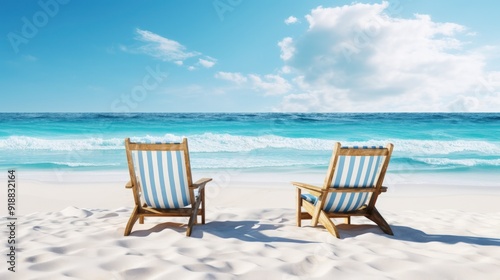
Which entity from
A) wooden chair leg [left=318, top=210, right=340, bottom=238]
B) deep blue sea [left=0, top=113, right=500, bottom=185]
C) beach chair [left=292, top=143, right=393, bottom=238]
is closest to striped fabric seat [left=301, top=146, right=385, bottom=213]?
beach chair [left=292, top=143, right=393, bottom=238]

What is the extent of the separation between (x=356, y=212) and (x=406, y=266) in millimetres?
1256

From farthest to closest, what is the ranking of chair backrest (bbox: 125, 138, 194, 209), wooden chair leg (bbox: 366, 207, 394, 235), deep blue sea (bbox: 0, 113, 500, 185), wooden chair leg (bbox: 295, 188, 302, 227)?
deep blue sea (bbox: 0, 113, 500, 185) → wooden chair leg (bbox: 295, 188, 302, 227) → wooden chair leg (bbox: 366, 207, 394, 235) → chair backrest (bbox: 125, 138, 194, 209)

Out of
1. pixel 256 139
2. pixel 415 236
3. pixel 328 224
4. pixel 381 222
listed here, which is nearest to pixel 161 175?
pixel 328 224

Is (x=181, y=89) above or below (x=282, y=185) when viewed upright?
above

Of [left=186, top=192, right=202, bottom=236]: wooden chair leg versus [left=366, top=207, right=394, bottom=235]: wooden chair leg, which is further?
[left=366, top=207, right=394, bottom=235]: wooden chair leg

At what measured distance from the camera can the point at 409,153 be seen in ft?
50.0

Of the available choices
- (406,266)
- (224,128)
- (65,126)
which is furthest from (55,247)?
(65,126)

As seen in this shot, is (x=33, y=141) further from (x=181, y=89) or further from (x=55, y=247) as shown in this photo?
(x=55, y=247)

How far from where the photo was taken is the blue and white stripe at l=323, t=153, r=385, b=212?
11.7 feet

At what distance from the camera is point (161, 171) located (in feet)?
11.7

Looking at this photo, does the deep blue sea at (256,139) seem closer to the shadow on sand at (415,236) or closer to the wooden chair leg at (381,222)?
the shadow on sand at (415,236)

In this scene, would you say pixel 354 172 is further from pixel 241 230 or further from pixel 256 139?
pixel 256 139

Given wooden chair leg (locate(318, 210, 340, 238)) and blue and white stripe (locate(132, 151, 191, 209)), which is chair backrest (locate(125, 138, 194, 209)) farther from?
wooden chair leg (locate(318, 210, 340, 238))

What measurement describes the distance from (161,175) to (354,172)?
2.04 m
